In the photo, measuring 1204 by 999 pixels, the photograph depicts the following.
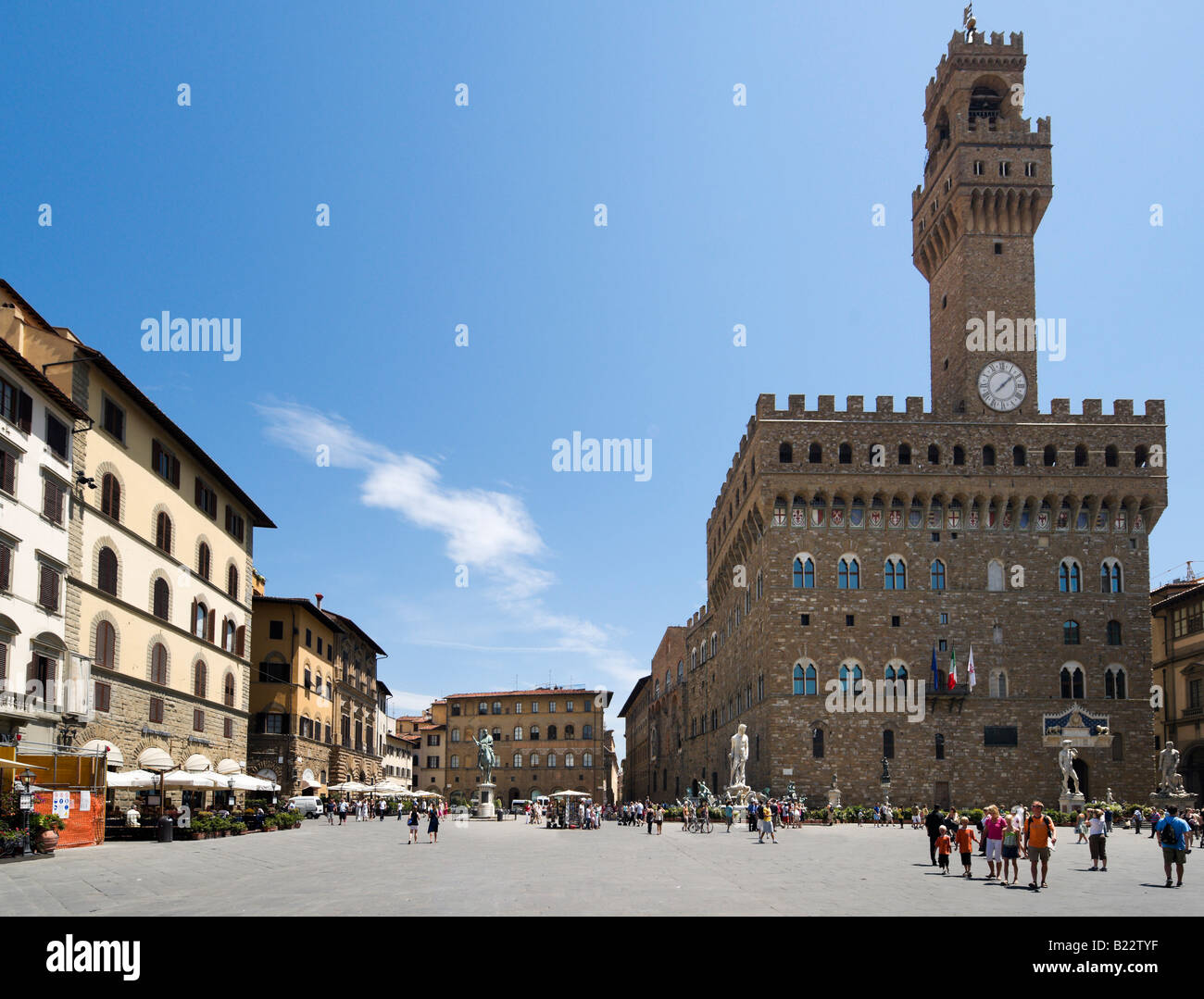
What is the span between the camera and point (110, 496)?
116ft

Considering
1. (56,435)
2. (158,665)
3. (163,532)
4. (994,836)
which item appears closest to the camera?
(994,836)

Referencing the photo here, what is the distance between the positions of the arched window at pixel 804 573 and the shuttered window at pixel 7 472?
35.8 meters

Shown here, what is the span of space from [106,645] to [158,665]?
14.8ft

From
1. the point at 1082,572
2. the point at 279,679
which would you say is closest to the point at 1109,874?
A: the point at 1082,572

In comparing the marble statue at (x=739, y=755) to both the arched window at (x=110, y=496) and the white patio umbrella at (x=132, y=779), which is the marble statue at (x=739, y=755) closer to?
the white patio umbrella at (x=132, y=779)

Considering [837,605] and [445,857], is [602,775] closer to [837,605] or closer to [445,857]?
[837,605]

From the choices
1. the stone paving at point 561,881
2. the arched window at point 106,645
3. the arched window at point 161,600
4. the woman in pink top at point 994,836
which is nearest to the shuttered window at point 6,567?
the arched window at point 106,645

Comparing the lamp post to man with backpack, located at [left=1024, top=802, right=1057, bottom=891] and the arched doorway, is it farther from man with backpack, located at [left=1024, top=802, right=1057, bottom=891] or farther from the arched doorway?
the arched doorway

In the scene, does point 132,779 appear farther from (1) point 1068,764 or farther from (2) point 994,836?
(1) point 1068,764

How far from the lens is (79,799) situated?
30.6 m

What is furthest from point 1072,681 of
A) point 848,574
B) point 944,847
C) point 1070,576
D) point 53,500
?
point 53,500

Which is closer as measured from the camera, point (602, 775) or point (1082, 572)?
point (1082, 572)

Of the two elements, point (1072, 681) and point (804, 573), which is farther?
point (804, 573)
